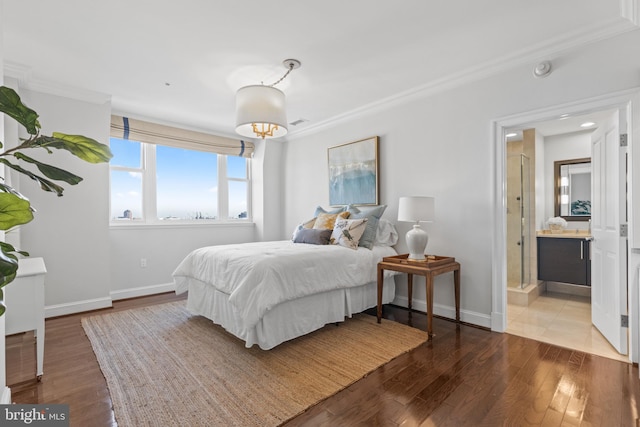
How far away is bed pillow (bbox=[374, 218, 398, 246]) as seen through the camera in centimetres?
361

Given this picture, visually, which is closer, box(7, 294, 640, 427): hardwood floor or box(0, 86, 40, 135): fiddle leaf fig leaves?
box(0, 86, 40, 135): fiddle leaf fig leaves

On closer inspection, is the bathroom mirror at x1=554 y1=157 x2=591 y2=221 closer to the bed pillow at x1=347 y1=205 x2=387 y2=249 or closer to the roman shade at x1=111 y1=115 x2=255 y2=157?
the bed pillow at x1=347 y1=205 x2=387 y2=249

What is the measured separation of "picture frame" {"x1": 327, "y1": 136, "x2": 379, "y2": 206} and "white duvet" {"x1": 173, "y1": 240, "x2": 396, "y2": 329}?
858 mm

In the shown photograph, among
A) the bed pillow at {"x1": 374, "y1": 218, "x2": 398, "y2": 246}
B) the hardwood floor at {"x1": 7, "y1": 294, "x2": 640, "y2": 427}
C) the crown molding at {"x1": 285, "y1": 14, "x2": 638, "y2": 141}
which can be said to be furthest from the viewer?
the bed pillow at {"x1": 374, "y1": 218, "x2": 398, "y2": 246}

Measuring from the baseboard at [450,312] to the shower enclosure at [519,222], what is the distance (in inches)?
58.3

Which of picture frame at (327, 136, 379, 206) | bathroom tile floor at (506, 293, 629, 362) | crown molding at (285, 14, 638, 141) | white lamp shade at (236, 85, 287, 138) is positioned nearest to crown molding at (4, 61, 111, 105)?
white lamp shade at (236, 85, 287, 138)

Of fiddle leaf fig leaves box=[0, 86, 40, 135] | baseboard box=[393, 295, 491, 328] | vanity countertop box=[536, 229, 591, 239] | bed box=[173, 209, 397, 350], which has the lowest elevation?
baseboard box=[393, 295, 491, 328]

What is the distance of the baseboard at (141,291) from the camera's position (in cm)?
400

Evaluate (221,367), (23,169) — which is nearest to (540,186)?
(221,367)

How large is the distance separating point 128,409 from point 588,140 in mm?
5881

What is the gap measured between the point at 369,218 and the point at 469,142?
1269mm

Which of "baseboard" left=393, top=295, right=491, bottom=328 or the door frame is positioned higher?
the door frame

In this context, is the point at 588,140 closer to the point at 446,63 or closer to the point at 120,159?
the point at 446,63

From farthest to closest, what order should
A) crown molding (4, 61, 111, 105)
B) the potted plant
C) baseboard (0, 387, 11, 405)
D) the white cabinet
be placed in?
crown molding (4, 61, 111, 105)
the white cabinet
baseboard (0, 387, 11, 405)
the potted plant
